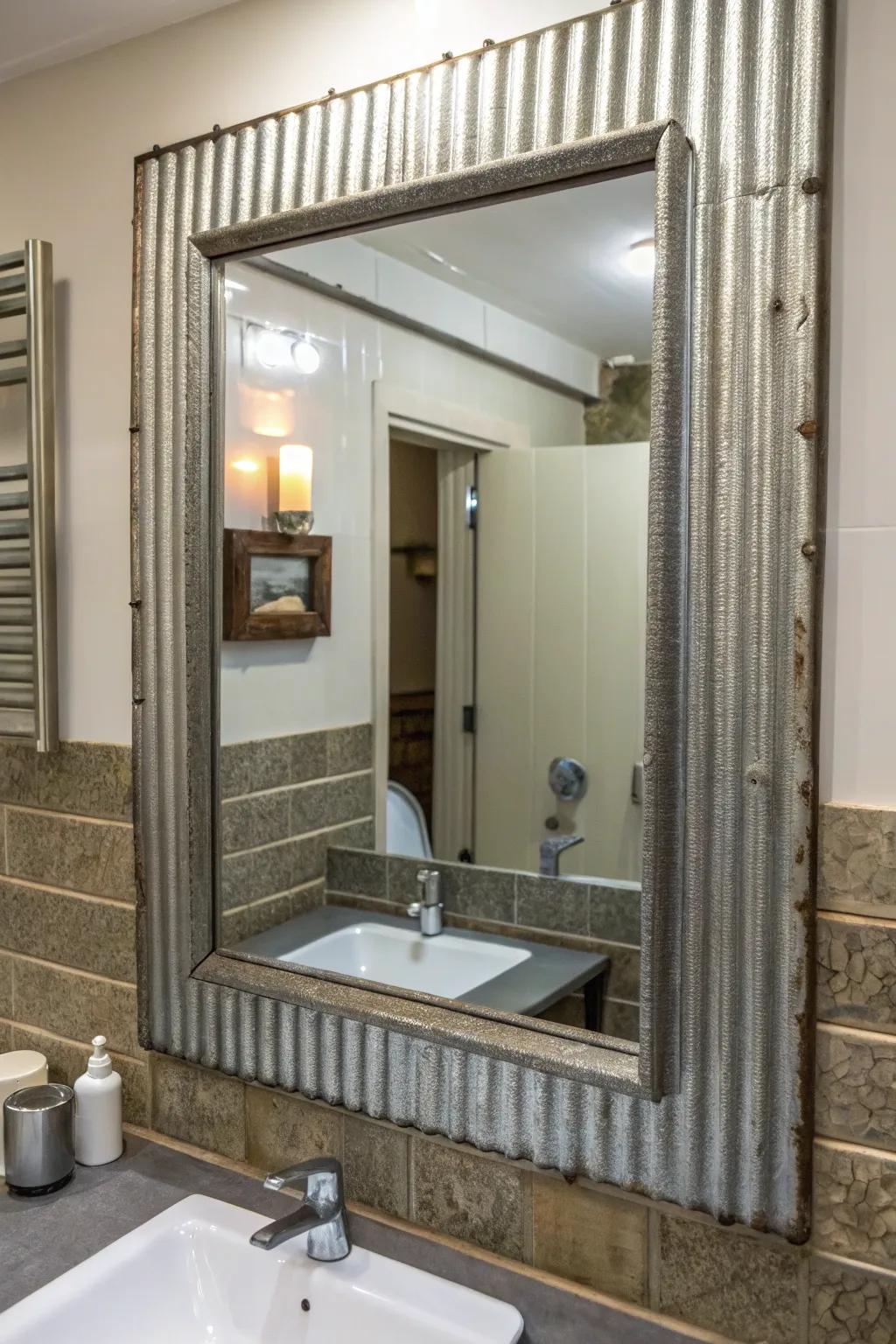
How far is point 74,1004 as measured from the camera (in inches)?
55.7

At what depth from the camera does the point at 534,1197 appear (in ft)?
3.47

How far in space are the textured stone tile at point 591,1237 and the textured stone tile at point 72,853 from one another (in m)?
0.64

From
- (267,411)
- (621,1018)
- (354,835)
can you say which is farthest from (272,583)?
(621,1018)

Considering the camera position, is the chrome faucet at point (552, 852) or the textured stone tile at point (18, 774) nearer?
the chrome faucet at point (552, 852)

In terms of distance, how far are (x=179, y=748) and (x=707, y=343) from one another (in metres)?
0.75

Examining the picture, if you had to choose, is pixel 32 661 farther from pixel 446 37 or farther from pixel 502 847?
pixel 446 37

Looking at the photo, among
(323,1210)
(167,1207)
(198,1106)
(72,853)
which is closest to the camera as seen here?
(323,1210)

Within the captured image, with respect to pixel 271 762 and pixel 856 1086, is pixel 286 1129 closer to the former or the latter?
pixel 271 762

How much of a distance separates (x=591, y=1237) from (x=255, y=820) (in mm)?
572

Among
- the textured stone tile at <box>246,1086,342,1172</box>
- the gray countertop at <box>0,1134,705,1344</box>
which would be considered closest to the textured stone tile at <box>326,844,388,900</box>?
the textured stone tile at <box>246,1086,342,1172</box>

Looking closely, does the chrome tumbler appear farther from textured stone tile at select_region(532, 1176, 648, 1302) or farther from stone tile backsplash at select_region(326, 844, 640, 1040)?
textured stone tile at select_region(532, 1176, 648, 1302)

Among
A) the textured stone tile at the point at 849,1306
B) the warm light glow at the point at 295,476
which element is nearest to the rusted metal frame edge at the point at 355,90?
the warm light glow at the point at 295,476

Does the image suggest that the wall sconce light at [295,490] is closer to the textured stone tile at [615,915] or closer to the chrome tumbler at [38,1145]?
the textured stone tile at [615,915]

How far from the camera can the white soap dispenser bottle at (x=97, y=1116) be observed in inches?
50.3
